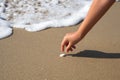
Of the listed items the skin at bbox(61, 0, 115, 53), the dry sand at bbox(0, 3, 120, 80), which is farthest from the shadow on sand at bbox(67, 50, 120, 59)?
the skin at bbox(61, 0, 115, 53)

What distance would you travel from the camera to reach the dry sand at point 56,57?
267cm

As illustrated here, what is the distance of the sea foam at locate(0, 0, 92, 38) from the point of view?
375 cm

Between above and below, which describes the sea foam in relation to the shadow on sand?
below

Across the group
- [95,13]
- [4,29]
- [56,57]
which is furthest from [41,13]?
[95,13]

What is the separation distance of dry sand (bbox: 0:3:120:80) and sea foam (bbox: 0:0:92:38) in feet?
0.66

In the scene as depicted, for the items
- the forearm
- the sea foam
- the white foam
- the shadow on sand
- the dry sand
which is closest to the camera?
the forearm

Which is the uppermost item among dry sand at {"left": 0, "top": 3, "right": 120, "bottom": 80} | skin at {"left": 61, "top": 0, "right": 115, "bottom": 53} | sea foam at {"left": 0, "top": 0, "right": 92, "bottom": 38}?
skin at {"left": 61, "top": 0, "right": 115, "bottom": 53}

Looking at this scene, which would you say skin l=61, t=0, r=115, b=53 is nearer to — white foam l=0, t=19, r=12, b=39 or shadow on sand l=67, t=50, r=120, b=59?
shadow on sand l=67, t=50, r=120, b=59

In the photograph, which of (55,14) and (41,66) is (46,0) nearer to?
(55,14)

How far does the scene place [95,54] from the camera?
2975 millimetres

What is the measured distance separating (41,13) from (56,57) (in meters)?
1.30

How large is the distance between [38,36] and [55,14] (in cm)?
78

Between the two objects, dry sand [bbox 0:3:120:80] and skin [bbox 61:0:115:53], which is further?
dry sand [bbox 0:3:120:80]

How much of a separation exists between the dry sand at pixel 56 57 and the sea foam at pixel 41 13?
20cm
